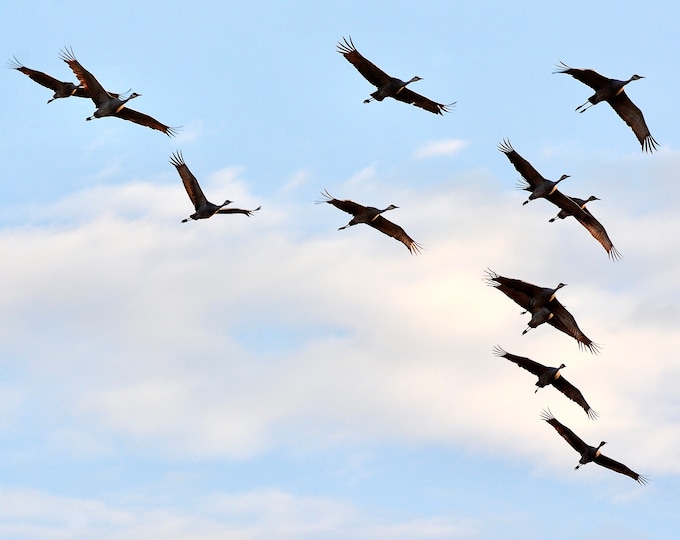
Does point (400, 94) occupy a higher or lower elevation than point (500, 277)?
higher

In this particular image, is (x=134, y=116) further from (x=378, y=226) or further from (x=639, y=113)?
(x=639, y=113)

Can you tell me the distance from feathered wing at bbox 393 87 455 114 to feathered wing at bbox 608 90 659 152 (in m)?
6.74

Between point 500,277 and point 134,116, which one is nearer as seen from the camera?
point 500,277

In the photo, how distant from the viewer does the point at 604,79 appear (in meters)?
50.6

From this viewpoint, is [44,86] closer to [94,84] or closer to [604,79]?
[94,84]

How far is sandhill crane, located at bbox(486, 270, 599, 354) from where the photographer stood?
5038 cm

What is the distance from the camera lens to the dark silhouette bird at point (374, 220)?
52.1 meters

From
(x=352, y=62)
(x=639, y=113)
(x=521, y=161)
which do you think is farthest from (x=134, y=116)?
(x=639, y=113)

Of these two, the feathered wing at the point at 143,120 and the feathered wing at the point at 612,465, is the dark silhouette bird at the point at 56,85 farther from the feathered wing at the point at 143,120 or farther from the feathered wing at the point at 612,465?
the feathered wing at the point at 612,465

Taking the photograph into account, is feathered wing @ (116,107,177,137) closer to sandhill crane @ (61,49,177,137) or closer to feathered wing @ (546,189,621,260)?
sandhill crane @ (61,49,177,137)

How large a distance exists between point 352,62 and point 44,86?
39.2ft

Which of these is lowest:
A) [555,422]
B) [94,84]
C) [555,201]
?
[555,422]

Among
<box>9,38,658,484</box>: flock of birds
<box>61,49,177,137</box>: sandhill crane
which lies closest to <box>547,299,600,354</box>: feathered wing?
<box>9,38,658,484</box>: flock of birds

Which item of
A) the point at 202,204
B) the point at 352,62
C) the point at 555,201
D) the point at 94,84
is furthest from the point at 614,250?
the point at 94,84
